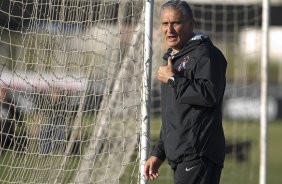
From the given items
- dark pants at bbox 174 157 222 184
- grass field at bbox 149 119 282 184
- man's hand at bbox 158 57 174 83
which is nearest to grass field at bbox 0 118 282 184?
grass field at bbox 149 119 282 184

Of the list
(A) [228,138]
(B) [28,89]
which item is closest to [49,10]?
(B) [28,89]

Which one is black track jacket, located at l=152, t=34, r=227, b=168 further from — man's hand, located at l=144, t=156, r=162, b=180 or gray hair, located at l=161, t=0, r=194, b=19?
man's hand, located at l=144, t=156, r=162, b=180

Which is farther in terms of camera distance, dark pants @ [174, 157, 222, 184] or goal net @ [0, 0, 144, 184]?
goal net @ [0, 0, 144, 184]

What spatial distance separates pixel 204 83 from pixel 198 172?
1.85 ft

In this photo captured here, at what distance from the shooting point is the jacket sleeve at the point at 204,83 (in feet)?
18.2

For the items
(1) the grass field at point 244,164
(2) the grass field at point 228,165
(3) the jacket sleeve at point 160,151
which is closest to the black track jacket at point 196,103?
(3) the jacket sleeve at point 160,151

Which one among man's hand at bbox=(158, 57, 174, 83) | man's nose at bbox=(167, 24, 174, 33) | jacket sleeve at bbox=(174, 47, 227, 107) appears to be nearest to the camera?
jacket sleeve at bbox=(174, 47, 227, 107)

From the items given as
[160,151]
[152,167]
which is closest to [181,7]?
[160,151]

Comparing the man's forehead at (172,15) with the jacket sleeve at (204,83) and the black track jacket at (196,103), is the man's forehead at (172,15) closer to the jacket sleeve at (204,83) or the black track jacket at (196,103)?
the black track jacket at (196,103)

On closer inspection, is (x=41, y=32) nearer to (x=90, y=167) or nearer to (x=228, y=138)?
(x=90, y=167)

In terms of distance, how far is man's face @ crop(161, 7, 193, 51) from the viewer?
580 centimetres

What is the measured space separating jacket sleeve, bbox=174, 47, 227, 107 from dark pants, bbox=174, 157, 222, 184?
1.26ft

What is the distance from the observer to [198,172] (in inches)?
225

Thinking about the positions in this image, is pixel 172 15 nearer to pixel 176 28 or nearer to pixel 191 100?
pixel 176 28
